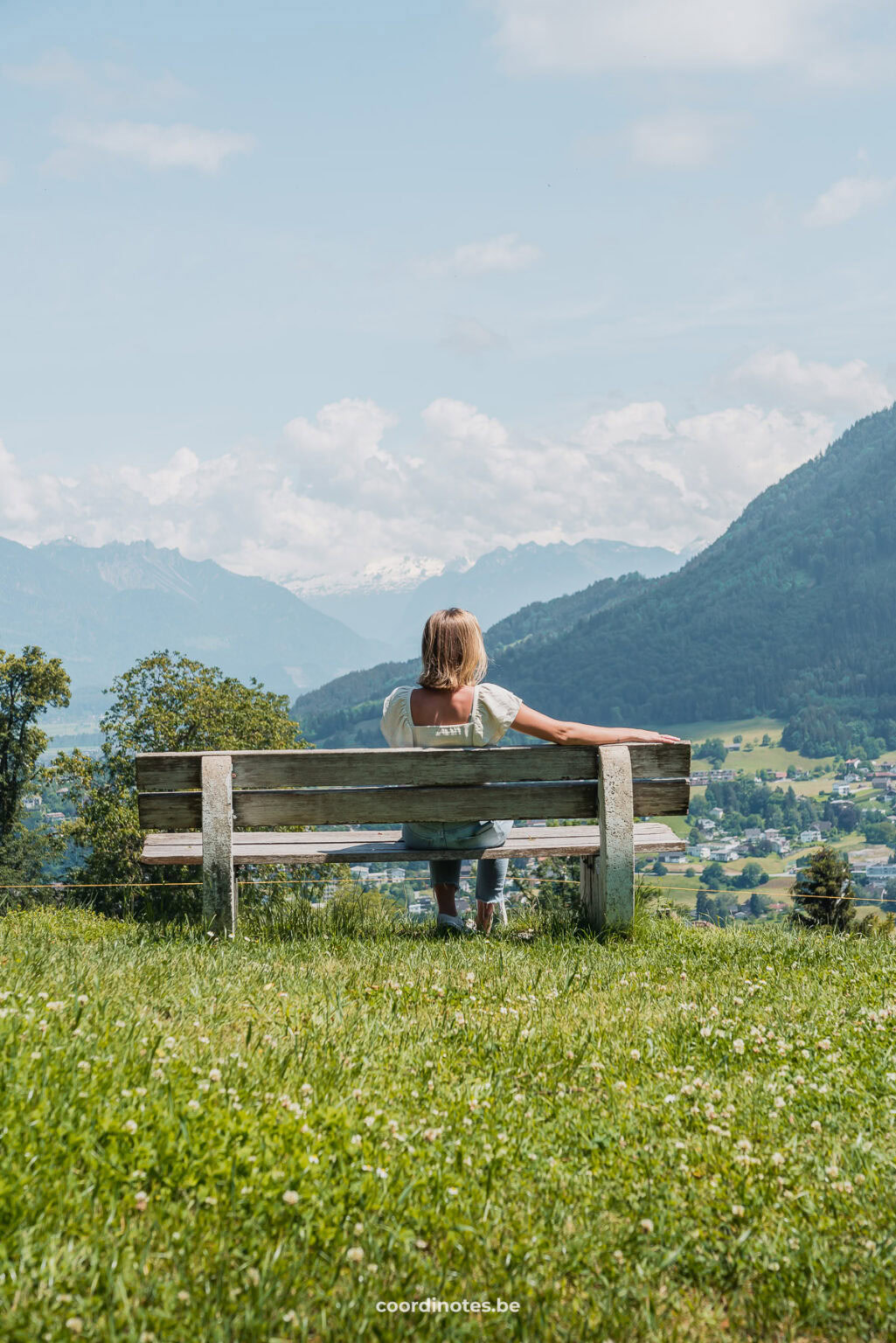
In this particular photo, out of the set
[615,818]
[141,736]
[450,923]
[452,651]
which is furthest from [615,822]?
[141,736]

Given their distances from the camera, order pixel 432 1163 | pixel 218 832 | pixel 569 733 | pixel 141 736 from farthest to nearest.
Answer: pixel 141 736 < pixel 569 733 < pixel 218 832 < pixel 432 1163

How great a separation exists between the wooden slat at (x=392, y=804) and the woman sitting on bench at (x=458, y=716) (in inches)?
9.4

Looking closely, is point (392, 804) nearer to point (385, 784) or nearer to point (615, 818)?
point (385, 784)

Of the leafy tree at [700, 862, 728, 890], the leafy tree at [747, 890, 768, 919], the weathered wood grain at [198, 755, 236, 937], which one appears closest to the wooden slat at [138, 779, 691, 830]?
the weathered wood grain at [198, 755, 236, 937]

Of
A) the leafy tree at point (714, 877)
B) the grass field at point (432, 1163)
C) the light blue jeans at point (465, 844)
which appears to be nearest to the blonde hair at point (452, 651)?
the light blue jeans at point (465, 844)

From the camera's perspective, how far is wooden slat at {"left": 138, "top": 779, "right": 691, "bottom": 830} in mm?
5961

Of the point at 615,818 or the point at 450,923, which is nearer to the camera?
the point at 615,818

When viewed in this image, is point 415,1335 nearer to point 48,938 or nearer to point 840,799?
point 48,938

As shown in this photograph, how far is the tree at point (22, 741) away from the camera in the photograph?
38.4 m

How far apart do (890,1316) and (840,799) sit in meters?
187

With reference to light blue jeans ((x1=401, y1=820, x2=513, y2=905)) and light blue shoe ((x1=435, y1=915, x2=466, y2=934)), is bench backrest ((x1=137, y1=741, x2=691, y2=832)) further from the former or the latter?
light blue shoe ((x1=435, y1=915, x2=466, y2=934))

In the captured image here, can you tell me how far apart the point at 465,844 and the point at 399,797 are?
0.64 m

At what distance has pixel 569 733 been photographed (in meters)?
6.18

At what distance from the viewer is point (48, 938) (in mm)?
6180
